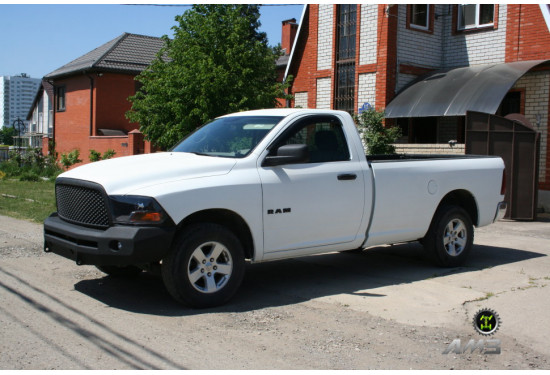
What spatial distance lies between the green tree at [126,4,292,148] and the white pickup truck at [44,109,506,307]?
7.58m

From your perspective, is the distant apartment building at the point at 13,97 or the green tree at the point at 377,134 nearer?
the green tree at the point at 377,134

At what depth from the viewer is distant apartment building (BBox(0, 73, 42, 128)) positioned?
172 metres

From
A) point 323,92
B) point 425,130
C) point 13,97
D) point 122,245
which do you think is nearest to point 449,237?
point 122,245

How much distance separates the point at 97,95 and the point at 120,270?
2485 centimetres

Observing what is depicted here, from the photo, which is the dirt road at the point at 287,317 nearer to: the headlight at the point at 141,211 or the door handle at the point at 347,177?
the headlight at the point at 141,211

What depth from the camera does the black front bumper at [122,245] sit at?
5.48 meters

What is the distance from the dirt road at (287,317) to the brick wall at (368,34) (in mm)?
10304

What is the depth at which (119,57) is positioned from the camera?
3184 cm

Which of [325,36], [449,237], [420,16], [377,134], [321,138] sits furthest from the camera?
[325,36]

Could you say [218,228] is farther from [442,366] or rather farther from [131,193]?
[442,366]

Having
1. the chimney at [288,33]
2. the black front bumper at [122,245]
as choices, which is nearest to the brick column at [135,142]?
the chimney at [288,33]

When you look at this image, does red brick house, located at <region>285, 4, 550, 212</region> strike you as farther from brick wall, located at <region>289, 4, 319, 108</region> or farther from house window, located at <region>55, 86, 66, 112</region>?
house window, located at <region>55, 86, 66, 112</region>

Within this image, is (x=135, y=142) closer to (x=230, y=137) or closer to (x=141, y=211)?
(x=230, y=137)

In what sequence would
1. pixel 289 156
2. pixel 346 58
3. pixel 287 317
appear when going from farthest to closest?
pixel 346 58
pixel 289 156
pixel 287 317
